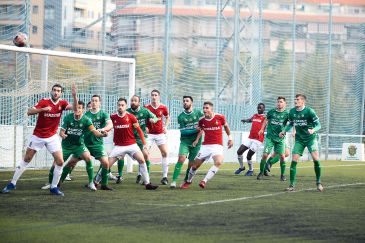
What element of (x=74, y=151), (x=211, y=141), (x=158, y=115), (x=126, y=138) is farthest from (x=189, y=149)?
(x=74, y=151)

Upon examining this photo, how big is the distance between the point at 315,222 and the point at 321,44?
119 feet

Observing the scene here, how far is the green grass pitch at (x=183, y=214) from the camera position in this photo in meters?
11.8

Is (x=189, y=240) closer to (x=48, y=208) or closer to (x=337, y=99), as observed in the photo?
(x=48, y=208)

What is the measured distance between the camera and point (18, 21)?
27.3 meters

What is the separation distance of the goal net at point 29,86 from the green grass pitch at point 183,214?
15.6 feet

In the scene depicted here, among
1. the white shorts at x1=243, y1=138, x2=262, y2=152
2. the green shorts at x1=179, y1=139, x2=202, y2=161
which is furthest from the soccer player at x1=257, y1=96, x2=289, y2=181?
the green shorts at x1=179, y1=139, x2=202, y2=161

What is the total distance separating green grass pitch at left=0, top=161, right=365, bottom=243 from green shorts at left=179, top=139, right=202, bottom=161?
2.64 ft

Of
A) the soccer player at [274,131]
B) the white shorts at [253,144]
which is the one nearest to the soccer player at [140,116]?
the soccer player at [274,131]

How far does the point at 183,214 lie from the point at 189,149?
21.7 feet

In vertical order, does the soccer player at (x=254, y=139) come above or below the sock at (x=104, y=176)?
above

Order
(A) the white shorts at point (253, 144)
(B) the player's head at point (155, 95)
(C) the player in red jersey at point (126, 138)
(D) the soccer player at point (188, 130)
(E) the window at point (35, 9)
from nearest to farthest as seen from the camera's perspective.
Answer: (C) the player in red jersey at point (126, 138) < (D) the soccer player at point (188, 130) < (B) the player's head at point (155, 95) < (A) the white shorts at point (253, 144) < (E) the window at point (35, 9)

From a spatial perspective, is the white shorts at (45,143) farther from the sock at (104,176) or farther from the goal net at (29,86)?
the goal net at (29,86)

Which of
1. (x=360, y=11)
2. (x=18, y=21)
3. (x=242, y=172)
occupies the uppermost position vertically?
(x=360, y=11)

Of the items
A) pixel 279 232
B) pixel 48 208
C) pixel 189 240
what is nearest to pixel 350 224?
pixel 279 232
